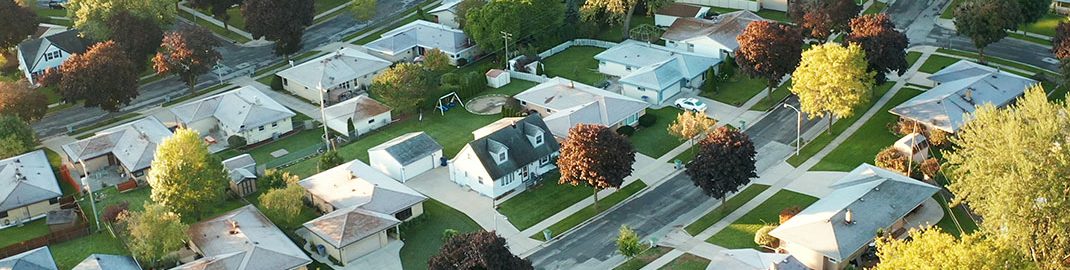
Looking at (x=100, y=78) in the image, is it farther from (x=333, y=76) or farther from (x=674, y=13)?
(x=674, y=13)

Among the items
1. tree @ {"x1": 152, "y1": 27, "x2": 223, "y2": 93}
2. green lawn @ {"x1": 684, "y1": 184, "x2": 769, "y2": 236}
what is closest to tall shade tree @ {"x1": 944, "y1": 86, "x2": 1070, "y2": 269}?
green lawn @ {"x1": 684, "y1": 184, "x2": 769, "y2": 236}

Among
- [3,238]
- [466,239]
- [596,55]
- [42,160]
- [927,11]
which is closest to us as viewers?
[466,239]

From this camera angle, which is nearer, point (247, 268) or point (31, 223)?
point (247, 268)

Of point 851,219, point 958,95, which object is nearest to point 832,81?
point 958,95

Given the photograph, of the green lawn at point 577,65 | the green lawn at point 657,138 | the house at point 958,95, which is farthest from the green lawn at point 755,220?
the green lawn at point 577,65

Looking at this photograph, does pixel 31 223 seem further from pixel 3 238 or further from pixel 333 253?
pixel 333 253

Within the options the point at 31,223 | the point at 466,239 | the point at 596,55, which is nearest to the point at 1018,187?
the point at 466,239

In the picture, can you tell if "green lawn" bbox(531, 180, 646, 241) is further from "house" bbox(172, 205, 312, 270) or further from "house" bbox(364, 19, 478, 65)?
"house" bbox(364, 19, 478, 65)

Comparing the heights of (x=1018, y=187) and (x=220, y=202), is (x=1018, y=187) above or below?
above
